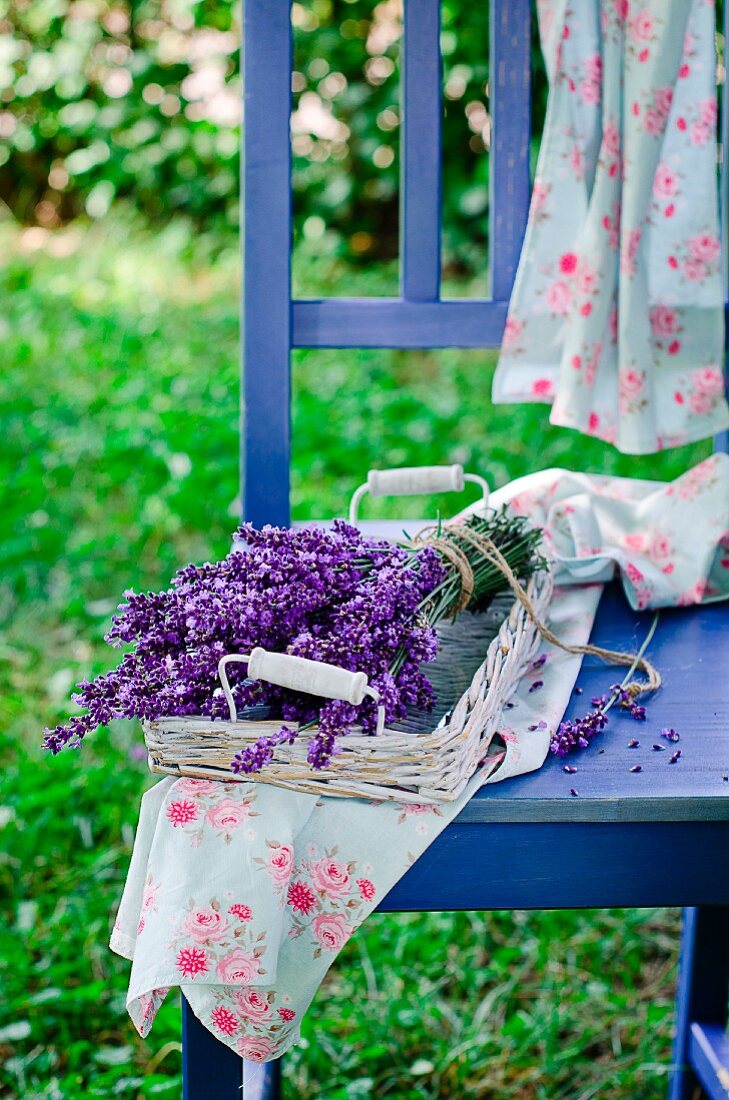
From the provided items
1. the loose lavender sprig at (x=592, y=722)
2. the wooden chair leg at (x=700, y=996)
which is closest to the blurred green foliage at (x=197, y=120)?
the wooden chair leg at (x=700, y=996)

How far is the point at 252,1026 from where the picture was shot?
831 millimetres

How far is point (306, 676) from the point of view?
783mm

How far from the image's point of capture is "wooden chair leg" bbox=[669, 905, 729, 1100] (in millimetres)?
1438

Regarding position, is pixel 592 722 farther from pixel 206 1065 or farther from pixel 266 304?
pixel 266 304

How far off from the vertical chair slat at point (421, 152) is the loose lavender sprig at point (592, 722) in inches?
22.5

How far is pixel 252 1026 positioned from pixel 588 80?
1.04 m

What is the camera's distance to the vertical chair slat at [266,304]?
1.34m

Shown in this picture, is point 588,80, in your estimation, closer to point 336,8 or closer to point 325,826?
point 325,826

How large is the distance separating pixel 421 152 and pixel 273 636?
752mm

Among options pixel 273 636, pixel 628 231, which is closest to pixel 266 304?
pixel 628 231

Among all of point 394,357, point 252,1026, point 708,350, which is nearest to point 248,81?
point 708,350

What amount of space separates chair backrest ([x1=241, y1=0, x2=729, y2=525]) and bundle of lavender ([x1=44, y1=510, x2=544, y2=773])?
0.44 meters

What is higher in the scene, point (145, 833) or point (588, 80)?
point (588, 80)

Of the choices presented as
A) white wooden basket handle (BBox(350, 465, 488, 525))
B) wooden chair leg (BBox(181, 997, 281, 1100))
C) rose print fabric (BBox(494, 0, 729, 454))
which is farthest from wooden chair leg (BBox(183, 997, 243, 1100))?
rose print fabric (BBox(494, 0, 729, 454))
